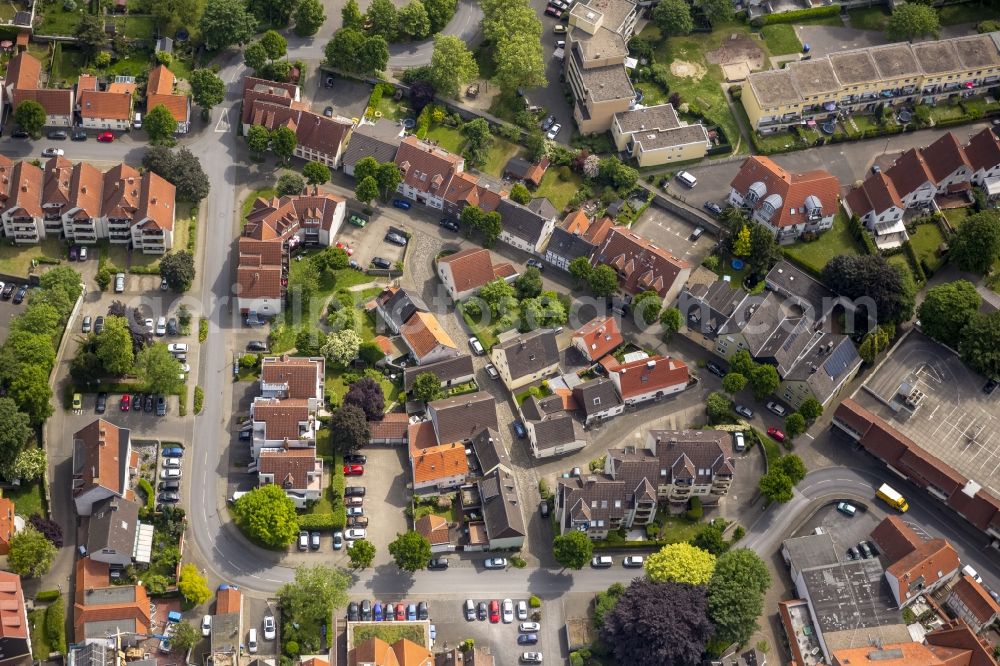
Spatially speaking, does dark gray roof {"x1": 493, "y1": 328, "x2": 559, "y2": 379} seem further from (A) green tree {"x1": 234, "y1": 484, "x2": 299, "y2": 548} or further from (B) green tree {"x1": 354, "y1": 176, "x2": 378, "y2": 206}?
(A) green tree {"x1": 234, "y1": 484, "x2": 299, "y2": 548}

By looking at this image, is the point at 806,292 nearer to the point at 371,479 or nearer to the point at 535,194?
the point at 535,194

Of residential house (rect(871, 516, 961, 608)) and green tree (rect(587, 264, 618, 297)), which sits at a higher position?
green tree (rect(587, 264, 618, 297))

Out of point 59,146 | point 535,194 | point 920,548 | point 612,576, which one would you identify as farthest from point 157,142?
point 920,548

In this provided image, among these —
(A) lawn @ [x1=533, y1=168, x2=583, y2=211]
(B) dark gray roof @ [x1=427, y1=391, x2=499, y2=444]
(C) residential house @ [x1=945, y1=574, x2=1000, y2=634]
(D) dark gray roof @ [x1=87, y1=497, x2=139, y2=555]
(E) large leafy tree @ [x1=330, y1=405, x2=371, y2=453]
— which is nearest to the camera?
(D) dark gray roof @ [x1=87, y1=497, x2=139, y2=555]

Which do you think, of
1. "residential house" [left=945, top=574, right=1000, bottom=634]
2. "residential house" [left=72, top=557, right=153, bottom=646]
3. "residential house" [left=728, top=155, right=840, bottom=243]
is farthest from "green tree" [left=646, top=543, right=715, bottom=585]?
"residential house" [left=72, top=557, right=153, bottom=646]

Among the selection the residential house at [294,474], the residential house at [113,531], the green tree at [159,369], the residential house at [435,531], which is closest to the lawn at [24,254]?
the green tree at [159,369]

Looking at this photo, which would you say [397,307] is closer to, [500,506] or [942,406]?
[500,506]

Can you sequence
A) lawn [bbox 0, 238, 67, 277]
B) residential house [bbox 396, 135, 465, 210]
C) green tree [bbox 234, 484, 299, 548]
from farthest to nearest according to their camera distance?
residential house [bbox 396, 135, 465, 210]
lawn [bbox 0, 238, 67, 277]
green tree [bbox 234, 484, 299, 548]

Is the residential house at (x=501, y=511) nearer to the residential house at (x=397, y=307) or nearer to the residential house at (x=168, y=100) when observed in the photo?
the residential house at (x=397, y=307)
